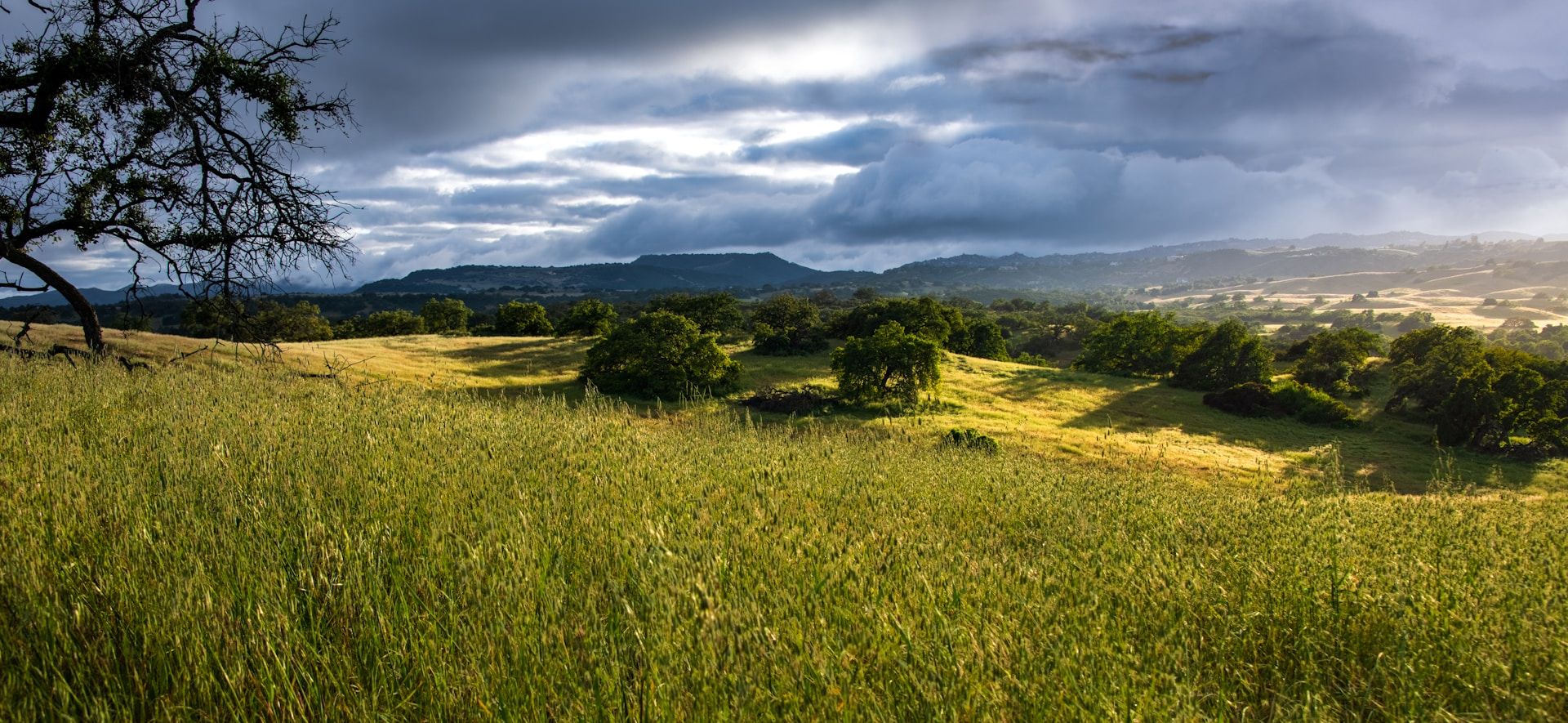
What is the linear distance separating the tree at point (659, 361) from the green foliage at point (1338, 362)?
35924 millimetres

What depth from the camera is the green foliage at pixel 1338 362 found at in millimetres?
40062

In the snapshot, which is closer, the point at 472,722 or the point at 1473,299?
the point at 472,722

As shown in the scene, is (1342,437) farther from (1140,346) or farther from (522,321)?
(522,321)

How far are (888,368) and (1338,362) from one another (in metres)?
33.3

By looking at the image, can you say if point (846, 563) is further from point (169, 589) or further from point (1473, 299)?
point (1473, 299)

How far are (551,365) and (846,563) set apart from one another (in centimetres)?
3217

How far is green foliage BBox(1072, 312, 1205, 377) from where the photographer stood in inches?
1833

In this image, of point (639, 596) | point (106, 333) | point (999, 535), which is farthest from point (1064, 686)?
point (106, 333)

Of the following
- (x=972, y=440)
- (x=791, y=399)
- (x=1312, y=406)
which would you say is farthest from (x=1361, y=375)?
(x=972, y=440)

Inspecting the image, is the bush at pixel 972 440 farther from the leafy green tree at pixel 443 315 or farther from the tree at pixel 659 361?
the leafy green tree at pixel 443 315

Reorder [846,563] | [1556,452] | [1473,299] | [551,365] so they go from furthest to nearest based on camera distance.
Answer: [1473,299], [551,365], [1556,452], [846,563]

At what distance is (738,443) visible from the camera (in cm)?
766

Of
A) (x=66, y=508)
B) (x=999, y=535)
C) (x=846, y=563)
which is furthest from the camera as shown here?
(x=999, y=535)

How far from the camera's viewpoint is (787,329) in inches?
1721
